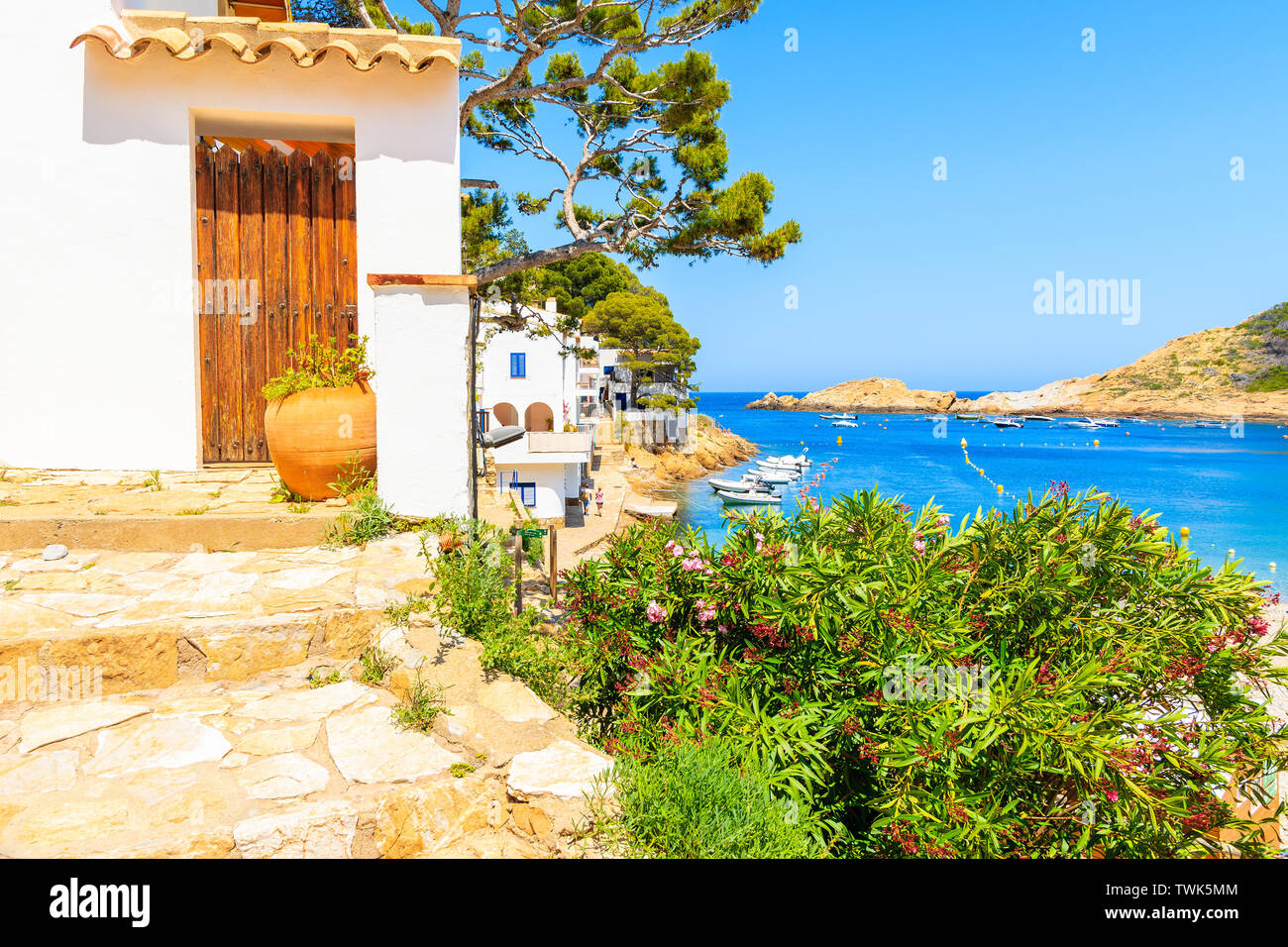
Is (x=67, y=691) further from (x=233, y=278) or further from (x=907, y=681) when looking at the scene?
(x=233, y=278)

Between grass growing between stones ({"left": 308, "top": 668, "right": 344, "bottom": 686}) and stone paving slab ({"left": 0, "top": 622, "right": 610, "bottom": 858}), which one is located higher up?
grass growing between stones ({"left": 308, "top": 668, "right": 344, "bottom": 686})

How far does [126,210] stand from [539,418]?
105ft

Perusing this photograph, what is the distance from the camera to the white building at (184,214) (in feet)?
19.7

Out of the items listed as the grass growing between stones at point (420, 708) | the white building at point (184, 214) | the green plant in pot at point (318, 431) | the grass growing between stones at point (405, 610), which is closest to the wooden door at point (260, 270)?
the white building at point (184, 214)

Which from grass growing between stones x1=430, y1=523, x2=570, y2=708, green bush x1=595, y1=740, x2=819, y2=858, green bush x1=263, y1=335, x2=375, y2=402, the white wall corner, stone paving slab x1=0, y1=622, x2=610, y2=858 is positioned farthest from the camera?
green bush x1=263, y1=335, x2=375, y2=402

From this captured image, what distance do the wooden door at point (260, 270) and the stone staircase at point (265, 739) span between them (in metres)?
2.68

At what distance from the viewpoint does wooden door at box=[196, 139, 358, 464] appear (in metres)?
6.19

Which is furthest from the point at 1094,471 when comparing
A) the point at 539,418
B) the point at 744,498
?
the point at 539,418

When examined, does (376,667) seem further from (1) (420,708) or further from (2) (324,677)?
(1) (420,708)

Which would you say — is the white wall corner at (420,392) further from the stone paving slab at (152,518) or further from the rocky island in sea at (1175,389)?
the rocky island in sea at (1175,389)

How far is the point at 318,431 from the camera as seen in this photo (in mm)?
4977

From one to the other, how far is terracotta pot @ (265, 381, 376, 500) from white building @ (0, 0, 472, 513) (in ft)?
4.63

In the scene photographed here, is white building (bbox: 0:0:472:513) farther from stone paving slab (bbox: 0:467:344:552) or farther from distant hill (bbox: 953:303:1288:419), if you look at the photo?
distant hill (bbox: 953:303:1288:419)

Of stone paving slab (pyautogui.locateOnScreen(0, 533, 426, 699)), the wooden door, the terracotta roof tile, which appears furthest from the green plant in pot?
the terracotta roof tile
